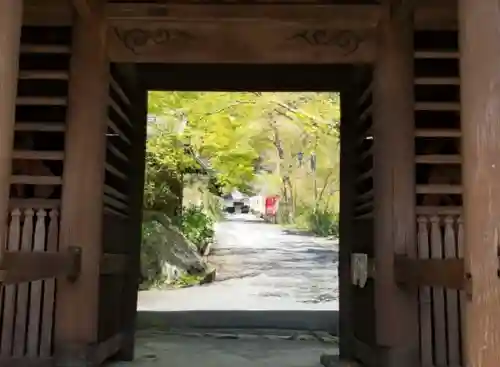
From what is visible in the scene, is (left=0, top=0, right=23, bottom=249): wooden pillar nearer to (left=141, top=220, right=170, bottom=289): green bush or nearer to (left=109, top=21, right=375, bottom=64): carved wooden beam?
(left=109, top=21, right=375, bottom=64): carved wooden beam

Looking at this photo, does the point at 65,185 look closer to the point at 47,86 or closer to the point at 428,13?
the point at 47,86

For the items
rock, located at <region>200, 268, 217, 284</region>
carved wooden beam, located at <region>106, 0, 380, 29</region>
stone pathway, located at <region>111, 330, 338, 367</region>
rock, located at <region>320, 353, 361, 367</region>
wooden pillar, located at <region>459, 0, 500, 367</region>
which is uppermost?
carved wooden beam, located at <region>106, 0, 380, 29</region>

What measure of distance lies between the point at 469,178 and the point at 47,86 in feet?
8.62

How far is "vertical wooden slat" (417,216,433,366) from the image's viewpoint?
312 centimetres

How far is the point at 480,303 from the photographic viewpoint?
4.86ft

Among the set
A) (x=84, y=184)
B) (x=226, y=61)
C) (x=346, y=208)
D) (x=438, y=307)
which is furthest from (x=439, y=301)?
(x=84, y=184)

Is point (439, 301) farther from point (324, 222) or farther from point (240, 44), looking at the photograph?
point (324, 222)

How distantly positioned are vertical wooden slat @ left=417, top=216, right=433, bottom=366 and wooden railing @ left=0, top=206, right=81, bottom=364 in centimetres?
179

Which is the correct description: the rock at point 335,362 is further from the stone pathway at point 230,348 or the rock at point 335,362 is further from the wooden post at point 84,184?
the wooden post at point 84,184

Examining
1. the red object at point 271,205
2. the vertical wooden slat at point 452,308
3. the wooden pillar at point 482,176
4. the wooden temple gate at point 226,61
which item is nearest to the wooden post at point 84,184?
the wooden temple gate at point 226,61

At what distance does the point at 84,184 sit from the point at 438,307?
197cm

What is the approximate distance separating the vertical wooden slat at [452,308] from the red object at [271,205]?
1636 cm

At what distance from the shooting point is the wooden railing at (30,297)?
3.12 metres

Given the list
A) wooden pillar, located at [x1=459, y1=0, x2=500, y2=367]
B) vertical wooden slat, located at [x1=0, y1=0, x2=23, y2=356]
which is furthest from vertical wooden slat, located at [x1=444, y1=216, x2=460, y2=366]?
vertical wooden slat, located at [x1=0, y1=0, x2=23, y2=356]
